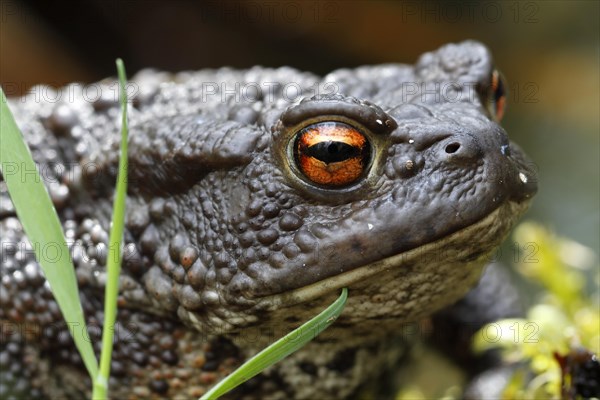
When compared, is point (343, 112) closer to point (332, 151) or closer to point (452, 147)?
point (332, 151)

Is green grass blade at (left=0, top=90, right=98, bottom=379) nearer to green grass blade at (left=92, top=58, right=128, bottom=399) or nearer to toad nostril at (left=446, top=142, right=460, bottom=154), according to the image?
green grass blade at (left=92, top=58, right=128, bottom=399)

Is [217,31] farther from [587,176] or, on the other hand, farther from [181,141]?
[181,141]

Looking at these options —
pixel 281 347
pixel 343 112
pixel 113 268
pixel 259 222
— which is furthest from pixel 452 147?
pixel 113 268

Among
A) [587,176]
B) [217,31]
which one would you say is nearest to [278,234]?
[587,176]

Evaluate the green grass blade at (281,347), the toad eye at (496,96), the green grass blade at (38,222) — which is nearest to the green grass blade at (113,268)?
the green grass blade at (38,222)

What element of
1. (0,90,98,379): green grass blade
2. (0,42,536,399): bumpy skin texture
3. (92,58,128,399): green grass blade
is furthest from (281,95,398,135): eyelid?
(0,90,98,379): green grass blade

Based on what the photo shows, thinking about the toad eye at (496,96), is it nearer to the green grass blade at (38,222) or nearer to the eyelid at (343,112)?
the eyelid at (343,112)
